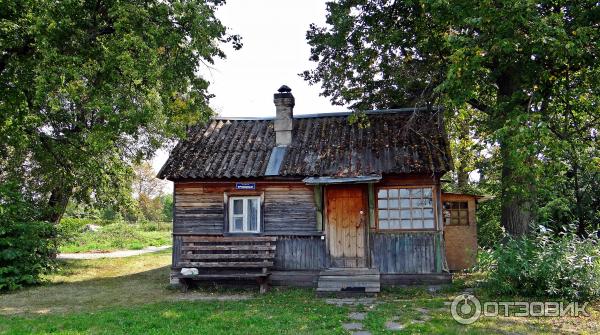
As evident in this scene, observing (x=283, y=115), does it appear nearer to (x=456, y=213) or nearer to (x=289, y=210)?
(x=289, y=210)

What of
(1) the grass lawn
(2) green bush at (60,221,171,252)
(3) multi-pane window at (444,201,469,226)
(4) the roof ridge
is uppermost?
(4) the roof ridge

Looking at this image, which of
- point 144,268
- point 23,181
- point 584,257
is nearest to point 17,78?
point 23,181

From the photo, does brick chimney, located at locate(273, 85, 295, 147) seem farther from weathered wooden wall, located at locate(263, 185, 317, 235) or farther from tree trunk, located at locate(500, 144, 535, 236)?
tree trunk, located at locate(500, 144, 535, 236)

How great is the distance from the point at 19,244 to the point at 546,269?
1345cm

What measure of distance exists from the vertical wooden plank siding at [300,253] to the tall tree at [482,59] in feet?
15.8

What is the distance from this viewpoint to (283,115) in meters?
13.2

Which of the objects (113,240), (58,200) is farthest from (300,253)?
(113,240)

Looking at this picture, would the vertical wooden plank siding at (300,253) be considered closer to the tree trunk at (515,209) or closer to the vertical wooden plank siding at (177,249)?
the vertical wooden plank siding at (177,249)

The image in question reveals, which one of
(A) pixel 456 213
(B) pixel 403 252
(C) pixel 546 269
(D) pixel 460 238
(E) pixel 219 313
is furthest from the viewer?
(A) pixel 456 213

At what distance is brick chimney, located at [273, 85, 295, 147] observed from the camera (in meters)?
13.1

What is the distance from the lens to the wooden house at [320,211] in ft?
36.9

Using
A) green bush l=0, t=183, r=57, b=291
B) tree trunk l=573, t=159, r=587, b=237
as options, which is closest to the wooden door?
tree trunk l=573, t=159, r=587, b=237

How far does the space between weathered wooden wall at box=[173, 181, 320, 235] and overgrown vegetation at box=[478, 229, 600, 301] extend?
454cm

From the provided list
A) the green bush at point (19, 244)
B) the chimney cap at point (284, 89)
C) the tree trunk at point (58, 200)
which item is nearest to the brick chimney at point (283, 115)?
the chimney cap at point (284, 89)
